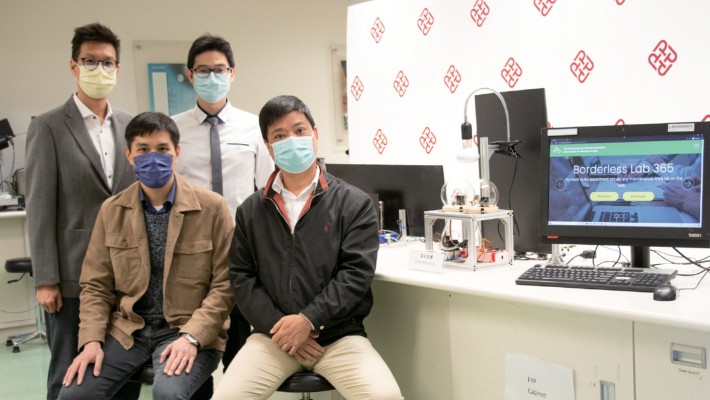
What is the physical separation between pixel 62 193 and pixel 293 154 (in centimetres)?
90

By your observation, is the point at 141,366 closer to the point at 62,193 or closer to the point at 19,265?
the point at 62,193

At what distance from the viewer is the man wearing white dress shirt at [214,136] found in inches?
103

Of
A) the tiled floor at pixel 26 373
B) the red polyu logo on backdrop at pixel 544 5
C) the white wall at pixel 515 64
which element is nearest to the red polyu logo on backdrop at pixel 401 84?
the white wall at pixel 515 64

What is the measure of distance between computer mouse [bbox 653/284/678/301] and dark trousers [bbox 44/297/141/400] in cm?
175

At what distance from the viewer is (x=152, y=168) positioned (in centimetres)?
225

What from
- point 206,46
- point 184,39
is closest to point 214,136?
point 206,46

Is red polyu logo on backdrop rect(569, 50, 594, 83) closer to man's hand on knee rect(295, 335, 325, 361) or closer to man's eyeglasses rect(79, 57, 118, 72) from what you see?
man's hand on knee rect(295, 335, 325, 361)

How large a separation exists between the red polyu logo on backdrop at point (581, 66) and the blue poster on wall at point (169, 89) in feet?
10.5

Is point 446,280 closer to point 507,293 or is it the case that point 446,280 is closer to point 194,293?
point 507,293

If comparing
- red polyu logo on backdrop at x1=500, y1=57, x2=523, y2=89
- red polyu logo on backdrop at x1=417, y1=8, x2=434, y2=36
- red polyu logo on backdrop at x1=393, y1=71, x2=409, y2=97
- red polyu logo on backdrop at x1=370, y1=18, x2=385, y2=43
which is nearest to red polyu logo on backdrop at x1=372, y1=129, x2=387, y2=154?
red polyu logo on backdrop at x1=393, y1=71, x2=409, y2=97

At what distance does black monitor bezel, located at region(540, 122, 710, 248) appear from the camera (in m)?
1.85

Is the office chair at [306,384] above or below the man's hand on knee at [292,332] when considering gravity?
Result: below

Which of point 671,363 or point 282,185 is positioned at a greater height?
point 282,185

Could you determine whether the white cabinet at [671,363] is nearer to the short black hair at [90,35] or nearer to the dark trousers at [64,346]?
the dark trousers at [64,346]
